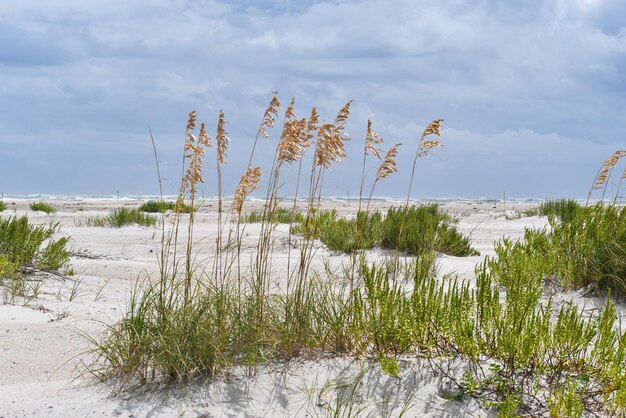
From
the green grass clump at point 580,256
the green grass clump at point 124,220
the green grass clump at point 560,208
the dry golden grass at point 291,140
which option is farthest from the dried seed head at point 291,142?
the green grass clump at point 124,220

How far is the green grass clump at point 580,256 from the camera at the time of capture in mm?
5945

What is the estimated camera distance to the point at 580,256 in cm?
629

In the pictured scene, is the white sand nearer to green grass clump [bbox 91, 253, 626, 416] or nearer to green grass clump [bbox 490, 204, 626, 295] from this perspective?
green grass clump [bbox 91, 253, 626, 416]

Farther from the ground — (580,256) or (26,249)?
(580,256)

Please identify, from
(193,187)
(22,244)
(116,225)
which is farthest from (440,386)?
(116,225)

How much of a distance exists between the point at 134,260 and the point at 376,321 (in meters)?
6.60

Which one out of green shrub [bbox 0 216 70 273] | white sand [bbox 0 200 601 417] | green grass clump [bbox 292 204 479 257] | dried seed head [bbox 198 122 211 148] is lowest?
white sand [bbox 0 200 601 417]

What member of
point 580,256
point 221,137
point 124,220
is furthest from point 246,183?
point 124,220

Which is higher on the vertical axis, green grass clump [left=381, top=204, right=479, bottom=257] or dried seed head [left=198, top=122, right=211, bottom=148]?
dried seed head [left=198, top=122, right=211, bottom=148]

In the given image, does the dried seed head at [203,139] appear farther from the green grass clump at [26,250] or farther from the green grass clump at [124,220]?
the green grass clump at [124,220]

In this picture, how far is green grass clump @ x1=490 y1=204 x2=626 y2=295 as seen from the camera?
5.95 metres

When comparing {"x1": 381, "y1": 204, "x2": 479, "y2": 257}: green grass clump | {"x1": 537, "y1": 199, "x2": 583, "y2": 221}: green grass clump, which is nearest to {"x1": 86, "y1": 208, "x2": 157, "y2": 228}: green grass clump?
{"x1": 381, "y1": 204, "x2": 479, "y2": 257}: green grass clump

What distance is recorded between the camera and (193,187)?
13.0 feet

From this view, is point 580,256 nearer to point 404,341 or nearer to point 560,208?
point 404,341
